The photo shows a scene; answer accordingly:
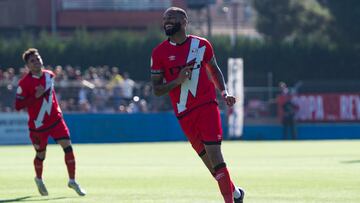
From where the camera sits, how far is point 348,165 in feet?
68.0

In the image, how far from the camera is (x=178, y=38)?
12.0 meters

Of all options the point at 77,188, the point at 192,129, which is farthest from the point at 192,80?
the point at 77,188

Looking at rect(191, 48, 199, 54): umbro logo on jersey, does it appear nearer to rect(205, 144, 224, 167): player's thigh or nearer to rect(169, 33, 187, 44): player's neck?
rect(169, 33, 187, 44): player's neck

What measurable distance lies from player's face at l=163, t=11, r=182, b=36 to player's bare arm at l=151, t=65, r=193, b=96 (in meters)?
0.45

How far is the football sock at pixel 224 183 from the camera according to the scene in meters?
11.5

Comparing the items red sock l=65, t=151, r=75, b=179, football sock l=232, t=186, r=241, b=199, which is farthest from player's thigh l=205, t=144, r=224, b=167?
red sock l=65, t=151, r=75, b=179

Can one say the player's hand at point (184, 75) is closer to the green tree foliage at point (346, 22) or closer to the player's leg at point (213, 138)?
the player's leg at point (213, 138)

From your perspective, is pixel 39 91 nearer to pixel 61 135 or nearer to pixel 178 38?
pixel 61 135

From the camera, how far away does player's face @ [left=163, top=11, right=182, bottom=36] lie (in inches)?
466

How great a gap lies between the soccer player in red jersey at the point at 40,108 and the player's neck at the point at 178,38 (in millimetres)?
4366

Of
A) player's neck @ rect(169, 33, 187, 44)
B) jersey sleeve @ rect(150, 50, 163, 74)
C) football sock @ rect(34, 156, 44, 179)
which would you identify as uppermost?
player's neck @ rect(169, 33, 187, 44)

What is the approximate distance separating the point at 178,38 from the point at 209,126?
107 cm

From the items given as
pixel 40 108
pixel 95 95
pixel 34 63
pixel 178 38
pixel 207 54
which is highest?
pixel 178 38

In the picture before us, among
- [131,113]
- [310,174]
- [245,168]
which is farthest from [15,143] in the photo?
[310,174]
